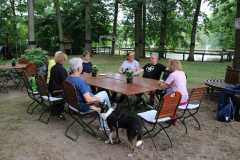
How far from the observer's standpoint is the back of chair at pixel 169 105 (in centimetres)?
412

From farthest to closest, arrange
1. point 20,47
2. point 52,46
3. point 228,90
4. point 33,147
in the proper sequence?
1. point 52,46
2. point 20,47
3. point 228,90
4. point 33,147

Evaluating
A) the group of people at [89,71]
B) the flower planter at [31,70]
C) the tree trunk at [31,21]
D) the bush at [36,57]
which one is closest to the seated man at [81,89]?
the group of people at [89,71]

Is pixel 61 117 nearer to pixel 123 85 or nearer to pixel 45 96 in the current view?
pixel 45 96

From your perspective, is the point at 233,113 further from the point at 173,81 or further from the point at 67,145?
the point at 67,145

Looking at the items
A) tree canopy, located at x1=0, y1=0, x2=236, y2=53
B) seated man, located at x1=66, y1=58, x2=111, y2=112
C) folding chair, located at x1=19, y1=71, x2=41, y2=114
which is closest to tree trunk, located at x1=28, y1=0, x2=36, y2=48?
folding chair, located at x1=19, y1=71, x2=41, y2=114

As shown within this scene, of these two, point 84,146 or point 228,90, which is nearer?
point 84,146

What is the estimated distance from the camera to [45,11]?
2395 centimetres

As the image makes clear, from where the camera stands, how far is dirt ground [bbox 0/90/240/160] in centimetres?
408

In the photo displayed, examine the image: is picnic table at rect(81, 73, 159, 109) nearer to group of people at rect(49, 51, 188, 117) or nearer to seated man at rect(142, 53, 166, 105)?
group of people at rect(49, 51, 188, 117)

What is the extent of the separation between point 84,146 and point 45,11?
69.6ft

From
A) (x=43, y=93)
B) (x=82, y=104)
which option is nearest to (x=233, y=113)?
(x=82, y=104)

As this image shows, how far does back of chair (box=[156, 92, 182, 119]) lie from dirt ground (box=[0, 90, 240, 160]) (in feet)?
1.62

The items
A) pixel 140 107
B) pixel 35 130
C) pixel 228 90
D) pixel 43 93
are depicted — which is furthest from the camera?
pixel 140 107

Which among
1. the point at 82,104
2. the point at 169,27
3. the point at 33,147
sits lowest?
the point at 33,147
